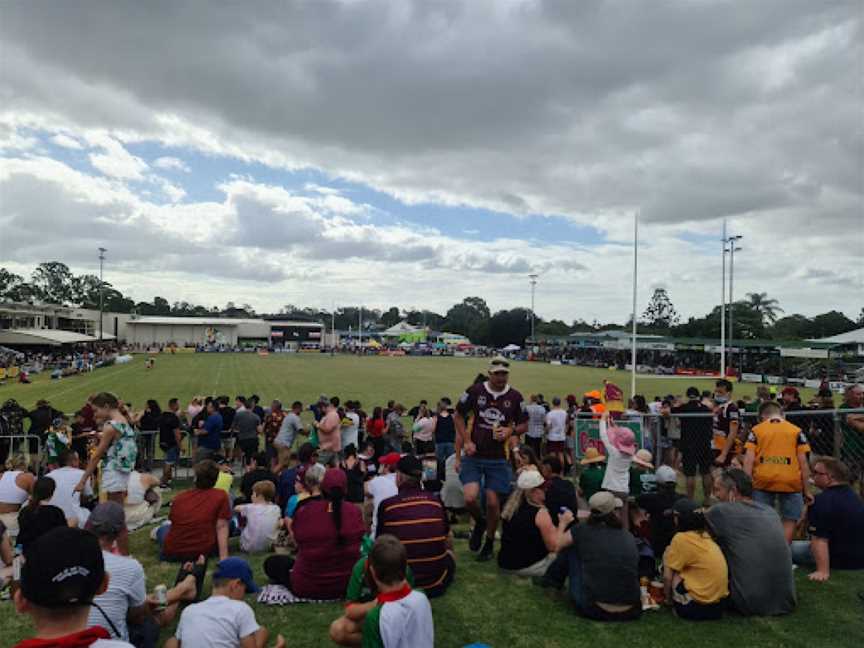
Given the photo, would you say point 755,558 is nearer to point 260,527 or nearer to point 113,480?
point 260,527

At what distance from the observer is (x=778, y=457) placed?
6586 mm

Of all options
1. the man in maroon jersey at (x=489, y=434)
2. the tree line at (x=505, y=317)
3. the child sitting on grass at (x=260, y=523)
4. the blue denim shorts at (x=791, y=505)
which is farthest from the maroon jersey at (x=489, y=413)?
the tree line at (x=505, y=317)

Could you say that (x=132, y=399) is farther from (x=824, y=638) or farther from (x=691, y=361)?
(x=691, y=361)

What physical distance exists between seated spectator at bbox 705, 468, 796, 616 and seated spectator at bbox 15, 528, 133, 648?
4.93 metres

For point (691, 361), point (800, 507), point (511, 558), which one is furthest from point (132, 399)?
point (691, 361)

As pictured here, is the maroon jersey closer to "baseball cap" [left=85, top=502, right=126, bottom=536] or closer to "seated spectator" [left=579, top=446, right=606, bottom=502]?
"seated spectator" [left=579, top=446, right=606, bottom=502]

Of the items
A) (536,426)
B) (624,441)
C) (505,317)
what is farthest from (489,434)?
(505,317)

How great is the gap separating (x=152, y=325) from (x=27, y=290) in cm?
3465

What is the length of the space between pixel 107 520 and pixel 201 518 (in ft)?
5.67

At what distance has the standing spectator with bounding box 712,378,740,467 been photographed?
334 inches

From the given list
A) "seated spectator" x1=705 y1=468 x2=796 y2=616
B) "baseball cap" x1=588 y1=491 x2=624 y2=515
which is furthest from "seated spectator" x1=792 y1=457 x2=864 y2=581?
"baseball cap" x1=588 y1=491 x2=624 y2=515

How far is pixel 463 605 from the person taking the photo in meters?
5.38

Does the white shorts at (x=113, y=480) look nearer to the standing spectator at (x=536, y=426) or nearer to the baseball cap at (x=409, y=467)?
the baseball cap at (x=409, y=467)

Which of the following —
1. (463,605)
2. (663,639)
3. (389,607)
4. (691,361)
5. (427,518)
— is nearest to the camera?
(389,607)
